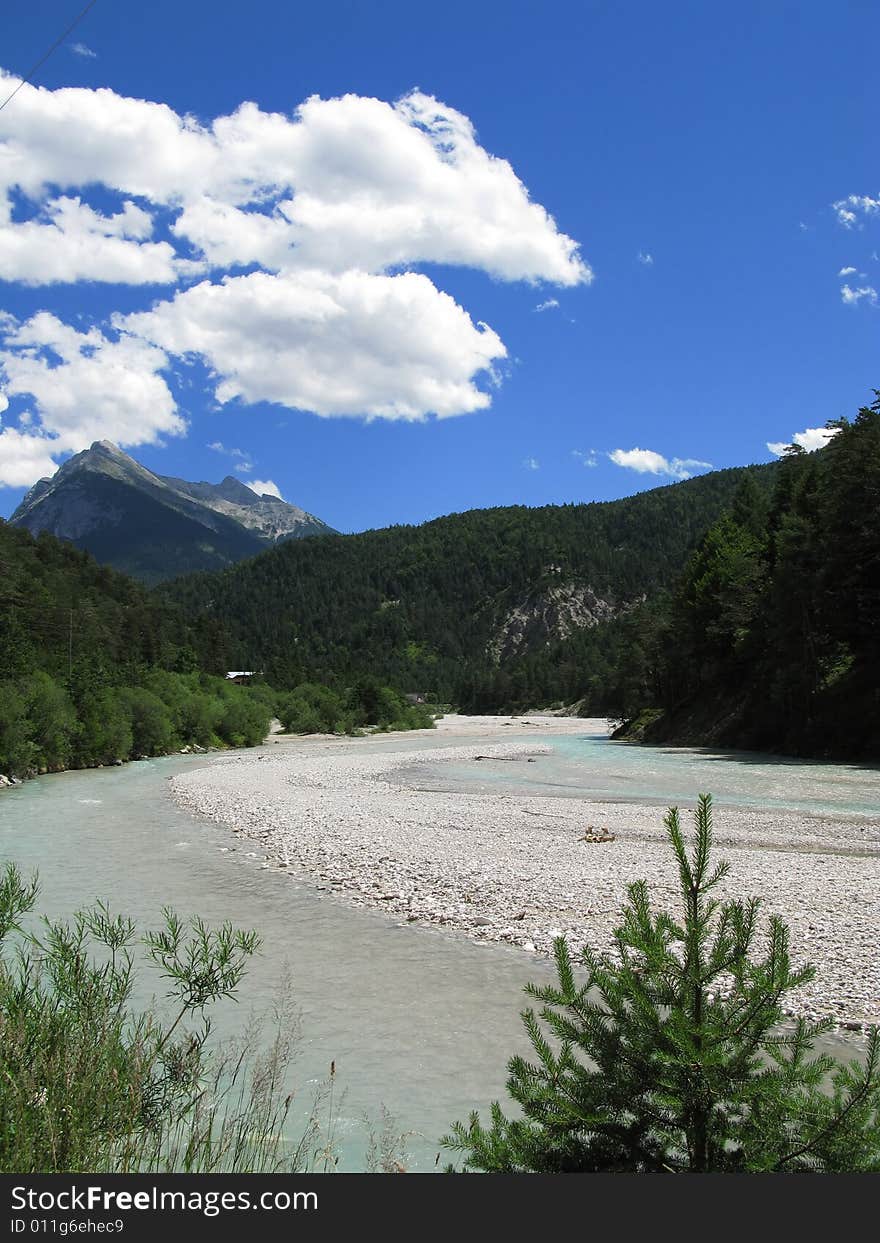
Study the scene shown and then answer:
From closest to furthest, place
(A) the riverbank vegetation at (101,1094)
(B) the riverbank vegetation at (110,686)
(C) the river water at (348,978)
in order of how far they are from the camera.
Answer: (A) the riverbank vegetation at (101,1094)
(C) the river water at (348,978)
(B) the riverbank vegetation at (110,686)

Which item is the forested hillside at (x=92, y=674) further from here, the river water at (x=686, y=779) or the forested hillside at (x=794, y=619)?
the forested hillside at (x=794, y=619)

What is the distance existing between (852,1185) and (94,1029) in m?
4.53

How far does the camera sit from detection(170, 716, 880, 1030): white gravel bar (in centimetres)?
1257

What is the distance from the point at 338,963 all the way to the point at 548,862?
27.3ft

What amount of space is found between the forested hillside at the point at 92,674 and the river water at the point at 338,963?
15431mm

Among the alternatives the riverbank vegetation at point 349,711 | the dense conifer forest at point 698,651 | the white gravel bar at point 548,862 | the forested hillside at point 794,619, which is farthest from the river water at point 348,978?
the riverbank vegetation at point 349,711

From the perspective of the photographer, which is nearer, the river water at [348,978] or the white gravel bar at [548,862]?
the river water at [348,978]

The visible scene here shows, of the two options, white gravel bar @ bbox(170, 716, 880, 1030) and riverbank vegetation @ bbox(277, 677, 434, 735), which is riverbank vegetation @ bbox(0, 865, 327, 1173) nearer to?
white gravel bar @ bbox(170, 716, 880, 1030)

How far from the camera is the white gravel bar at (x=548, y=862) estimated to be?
1257 cm

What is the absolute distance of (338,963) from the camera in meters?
11.8

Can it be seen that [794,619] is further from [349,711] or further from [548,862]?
[349,711]

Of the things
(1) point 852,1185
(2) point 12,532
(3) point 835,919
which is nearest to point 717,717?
(3) point 835,919

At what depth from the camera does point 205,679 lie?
326 feet

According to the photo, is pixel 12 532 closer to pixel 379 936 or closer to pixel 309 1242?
pixel 379 936
